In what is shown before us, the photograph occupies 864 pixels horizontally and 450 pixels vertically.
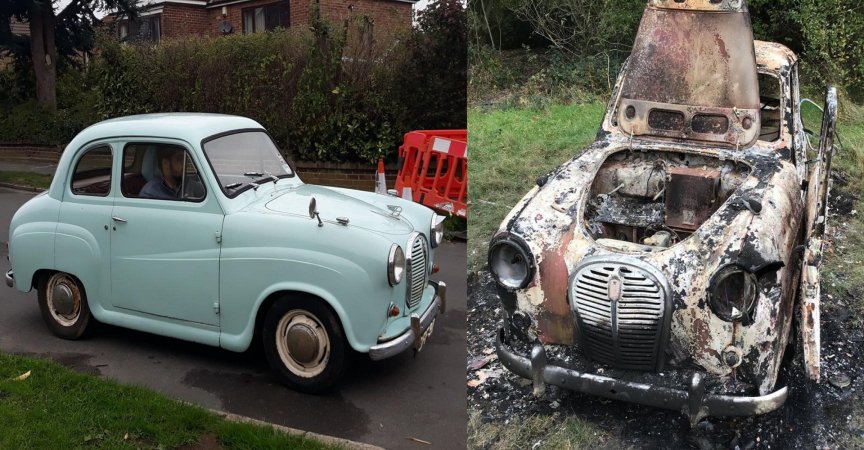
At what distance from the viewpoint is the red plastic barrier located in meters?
2.71

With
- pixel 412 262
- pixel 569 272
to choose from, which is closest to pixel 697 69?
pixel 569 272

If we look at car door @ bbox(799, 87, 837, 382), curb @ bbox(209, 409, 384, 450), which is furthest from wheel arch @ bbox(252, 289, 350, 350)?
car door @ bbox(799, 87, 837, 382)

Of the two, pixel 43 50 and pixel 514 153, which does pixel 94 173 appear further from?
pixel 514 153

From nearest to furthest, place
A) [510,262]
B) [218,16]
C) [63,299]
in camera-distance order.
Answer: [510,262], [218,16], [63,299]

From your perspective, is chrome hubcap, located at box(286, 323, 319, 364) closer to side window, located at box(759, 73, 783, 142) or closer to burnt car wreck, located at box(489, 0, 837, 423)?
burnt car wreck, located at box(489, 0, 837, 423)

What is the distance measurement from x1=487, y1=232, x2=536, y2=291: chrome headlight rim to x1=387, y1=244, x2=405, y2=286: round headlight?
38 centimetres

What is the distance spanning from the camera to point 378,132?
2936 mm

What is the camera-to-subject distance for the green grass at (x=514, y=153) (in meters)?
2.92

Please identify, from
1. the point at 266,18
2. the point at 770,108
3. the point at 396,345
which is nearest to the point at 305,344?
the point at 396,345

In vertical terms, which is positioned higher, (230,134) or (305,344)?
(230,134)

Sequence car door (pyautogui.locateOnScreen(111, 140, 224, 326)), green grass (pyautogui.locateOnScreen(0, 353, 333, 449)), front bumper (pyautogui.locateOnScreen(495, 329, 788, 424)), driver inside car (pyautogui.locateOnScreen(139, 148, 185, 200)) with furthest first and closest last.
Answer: driver inside car (pyautogui.locateOnScreen(139, 148, 185, 200)) < car door (pyautogui.locateOnScreen(111, 140, 224, 326)) < green grass (pyautogui.locateOnScreen(0, 353, 333, 449)) < front bumper (pyautogui.locateOnScreen(495, 329, 788, 424))

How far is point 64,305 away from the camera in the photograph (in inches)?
129

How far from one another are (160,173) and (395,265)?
1102 mm

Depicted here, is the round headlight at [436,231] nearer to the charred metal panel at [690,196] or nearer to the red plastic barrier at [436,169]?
the red plastic barrier at [436,169]
